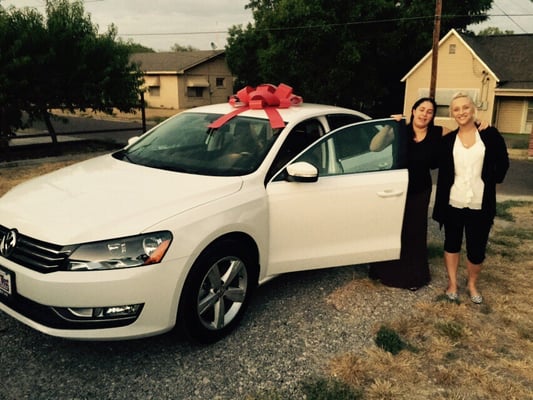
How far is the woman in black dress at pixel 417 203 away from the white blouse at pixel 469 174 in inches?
9.5

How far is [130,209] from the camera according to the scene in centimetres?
306

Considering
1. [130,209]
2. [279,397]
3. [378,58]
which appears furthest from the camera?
[378,58]

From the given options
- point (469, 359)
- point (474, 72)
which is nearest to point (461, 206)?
point (469, 359)

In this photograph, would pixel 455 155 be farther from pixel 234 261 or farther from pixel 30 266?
pixel 30 266

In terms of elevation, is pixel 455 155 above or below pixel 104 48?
below

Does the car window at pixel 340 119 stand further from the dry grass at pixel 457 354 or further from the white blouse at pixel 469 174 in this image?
the dry grass at pixel 457 354

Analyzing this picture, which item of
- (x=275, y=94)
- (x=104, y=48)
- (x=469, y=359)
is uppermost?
(x=104, y=48)

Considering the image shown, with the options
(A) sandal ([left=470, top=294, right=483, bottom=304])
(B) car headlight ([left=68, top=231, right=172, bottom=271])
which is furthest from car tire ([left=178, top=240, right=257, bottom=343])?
(A) sandal ([left=470, top=294, right=483, bottom=304])

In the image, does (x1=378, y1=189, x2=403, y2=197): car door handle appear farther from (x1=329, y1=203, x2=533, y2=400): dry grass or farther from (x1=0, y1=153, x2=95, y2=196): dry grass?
(x1=0, y1=153, x2=95, y2=196): dry grass

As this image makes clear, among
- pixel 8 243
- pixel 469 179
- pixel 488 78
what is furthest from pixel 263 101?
pixel 488 78

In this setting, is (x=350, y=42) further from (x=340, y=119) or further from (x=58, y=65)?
(x=340, y=119)

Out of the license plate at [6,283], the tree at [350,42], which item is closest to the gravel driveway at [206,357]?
the license plate at [6,283]

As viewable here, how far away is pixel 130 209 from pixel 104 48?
11.4m

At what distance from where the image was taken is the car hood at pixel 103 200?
9.54ft
